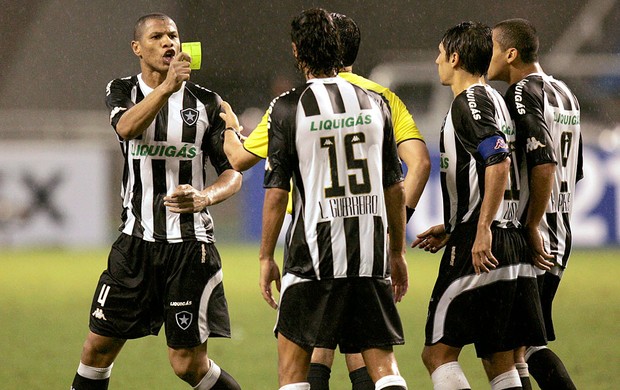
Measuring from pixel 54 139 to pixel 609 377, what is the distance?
1080 cm

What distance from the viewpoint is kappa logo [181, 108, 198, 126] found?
5.32m

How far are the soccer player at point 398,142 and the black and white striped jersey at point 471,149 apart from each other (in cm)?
20

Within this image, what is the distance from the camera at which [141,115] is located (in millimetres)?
4945

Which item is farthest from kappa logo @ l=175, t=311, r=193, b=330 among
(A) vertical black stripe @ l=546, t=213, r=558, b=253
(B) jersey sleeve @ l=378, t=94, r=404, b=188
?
(A) vertical black stripe @ l=546, t=213, r=558, b=253

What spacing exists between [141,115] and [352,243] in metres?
1.29

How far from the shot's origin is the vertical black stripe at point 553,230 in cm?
525

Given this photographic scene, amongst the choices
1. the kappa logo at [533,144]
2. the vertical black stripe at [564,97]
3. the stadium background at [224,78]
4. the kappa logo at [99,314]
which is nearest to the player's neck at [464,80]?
the kappa logo at [533,144]

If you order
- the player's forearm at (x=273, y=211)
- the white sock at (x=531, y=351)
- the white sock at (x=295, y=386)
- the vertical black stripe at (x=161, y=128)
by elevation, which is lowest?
the white sock at (x=295, y=386)

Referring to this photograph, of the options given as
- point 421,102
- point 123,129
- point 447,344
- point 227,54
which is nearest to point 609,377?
point 447,344

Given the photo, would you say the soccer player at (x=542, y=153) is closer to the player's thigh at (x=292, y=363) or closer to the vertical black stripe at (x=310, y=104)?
the vertical black stripe at (x=310, y=104)

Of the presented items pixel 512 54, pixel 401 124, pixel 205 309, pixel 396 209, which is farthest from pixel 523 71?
pixel 205 309

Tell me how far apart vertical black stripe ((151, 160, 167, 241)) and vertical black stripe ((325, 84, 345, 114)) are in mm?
1245

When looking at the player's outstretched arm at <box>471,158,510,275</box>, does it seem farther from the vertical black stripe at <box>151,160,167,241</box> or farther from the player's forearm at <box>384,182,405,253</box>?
the vertical black stripe at <box>151,160,167,241</box>

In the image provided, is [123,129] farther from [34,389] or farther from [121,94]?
[34,389]
